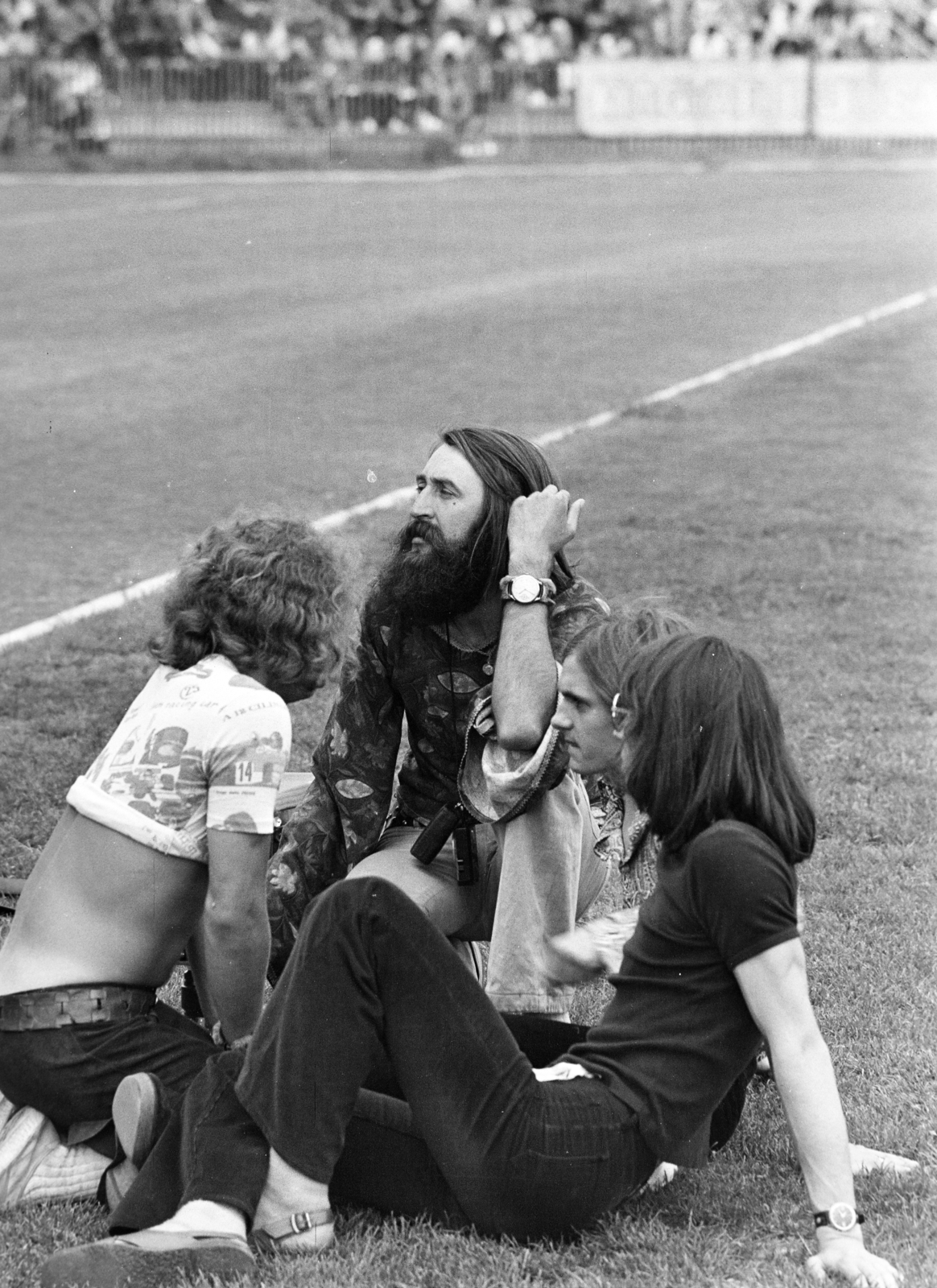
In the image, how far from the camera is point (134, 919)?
11.9 feet

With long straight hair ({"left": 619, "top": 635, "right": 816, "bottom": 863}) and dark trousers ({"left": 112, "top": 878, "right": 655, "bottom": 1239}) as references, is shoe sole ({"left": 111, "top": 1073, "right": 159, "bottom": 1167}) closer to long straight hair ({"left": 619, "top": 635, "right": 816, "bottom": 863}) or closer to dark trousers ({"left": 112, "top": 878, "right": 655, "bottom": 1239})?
dark trousers ({"left": 112, "top": 878, "right": 655, "bottom": 1239})

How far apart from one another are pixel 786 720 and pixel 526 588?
2.66 m

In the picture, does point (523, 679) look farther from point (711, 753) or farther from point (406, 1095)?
point (406, 1095)

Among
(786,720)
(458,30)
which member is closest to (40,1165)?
(786,720)

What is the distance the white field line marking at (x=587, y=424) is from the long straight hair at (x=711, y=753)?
110 centimetres

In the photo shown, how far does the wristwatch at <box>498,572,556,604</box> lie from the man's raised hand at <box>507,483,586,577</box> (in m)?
0.02

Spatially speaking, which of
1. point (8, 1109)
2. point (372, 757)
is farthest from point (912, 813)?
point (8, 1109)

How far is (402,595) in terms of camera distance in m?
4.39

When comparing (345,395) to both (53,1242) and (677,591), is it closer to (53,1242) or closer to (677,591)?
(677,591)

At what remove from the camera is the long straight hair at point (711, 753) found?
3.23 meters

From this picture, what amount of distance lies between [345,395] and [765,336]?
4466 millimetres

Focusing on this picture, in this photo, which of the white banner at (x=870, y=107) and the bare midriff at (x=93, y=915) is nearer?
the bare midriff at (x=93, y=915)

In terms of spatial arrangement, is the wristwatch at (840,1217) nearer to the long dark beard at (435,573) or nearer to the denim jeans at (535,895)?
the denim jeans at (535,895)

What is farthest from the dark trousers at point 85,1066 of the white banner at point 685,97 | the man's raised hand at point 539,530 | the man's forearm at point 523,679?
the white banner at point 685,97
